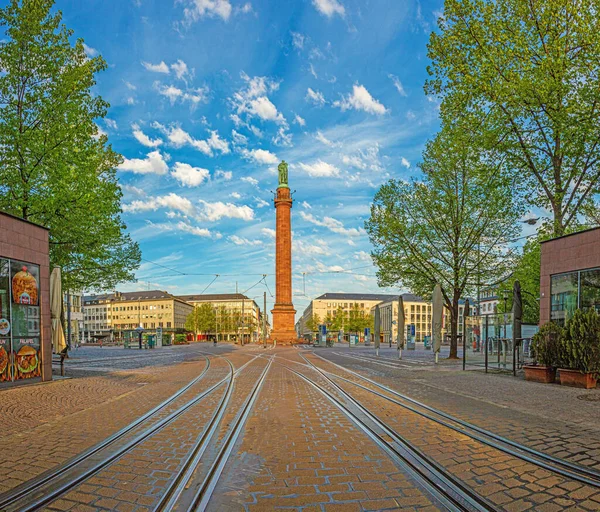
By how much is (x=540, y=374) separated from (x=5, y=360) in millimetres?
14143

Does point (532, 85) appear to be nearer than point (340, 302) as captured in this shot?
Yes

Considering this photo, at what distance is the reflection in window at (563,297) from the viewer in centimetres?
1373

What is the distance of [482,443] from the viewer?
5.95 metres

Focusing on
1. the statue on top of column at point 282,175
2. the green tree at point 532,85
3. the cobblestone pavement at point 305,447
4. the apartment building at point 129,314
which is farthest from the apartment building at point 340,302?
the cobblestone pavement at point 305,447

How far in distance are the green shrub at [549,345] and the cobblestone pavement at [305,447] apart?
156cm

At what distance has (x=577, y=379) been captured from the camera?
11492 mm

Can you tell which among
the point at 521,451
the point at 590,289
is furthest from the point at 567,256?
the point at 521,451

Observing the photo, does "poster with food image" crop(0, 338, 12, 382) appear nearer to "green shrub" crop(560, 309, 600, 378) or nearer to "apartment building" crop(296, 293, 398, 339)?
"green shrub" crop(560, 309, 600, 378)

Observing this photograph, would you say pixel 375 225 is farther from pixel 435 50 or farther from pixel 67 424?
pixel 67 424

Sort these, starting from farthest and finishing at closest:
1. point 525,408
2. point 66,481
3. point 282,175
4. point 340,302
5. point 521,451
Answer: point 340,302 → point 282,175 → point 525,408 → point 521,451 → point 66,481

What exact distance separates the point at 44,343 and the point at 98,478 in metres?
10.3

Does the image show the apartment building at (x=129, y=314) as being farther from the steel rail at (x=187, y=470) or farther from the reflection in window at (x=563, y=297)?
the steel rail at (x=187, y=470)

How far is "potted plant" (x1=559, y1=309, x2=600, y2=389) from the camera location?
1115 centimetres

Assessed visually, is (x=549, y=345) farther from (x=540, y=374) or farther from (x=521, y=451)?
(x=521, y=451)
